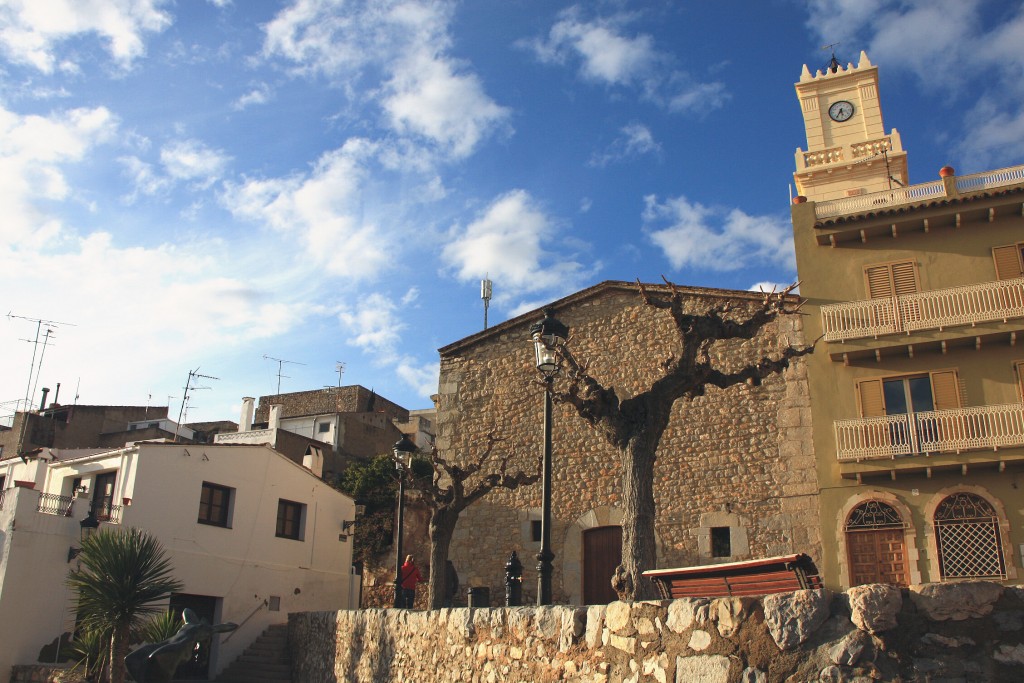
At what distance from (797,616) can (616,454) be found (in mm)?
12414

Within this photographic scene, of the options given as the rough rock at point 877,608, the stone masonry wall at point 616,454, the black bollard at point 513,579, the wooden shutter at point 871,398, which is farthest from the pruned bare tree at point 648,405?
the wooden shutter at point 871,398

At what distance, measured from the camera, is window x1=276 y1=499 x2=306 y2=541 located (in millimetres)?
22062

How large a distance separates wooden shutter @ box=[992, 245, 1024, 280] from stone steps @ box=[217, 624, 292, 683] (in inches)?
665

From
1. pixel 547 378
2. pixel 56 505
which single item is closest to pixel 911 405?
pixel 547 378

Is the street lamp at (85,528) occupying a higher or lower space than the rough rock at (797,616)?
higher

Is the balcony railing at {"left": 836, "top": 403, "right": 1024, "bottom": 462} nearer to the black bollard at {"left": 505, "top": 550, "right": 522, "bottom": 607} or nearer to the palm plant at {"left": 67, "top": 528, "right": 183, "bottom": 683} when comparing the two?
the black bollard at {"left": 505, "top": 550, "right": 522, "bottom": 607}

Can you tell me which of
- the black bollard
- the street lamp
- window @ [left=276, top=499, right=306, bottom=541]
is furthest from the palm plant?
window @ [left=276, top=499, right=306, bottom=541]

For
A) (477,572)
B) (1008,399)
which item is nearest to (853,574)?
(1008,399)

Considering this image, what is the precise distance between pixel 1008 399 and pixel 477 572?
1148 cm

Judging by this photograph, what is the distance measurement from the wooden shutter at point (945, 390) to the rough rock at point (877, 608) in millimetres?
12298

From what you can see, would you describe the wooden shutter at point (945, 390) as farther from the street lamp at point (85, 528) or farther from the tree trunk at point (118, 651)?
the street lamp at point (85, 528)

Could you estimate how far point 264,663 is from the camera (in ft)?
61.3

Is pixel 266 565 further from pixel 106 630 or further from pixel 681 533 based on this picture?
pixel 681 533

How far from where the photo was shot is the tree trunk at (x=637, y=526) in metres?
9.52
